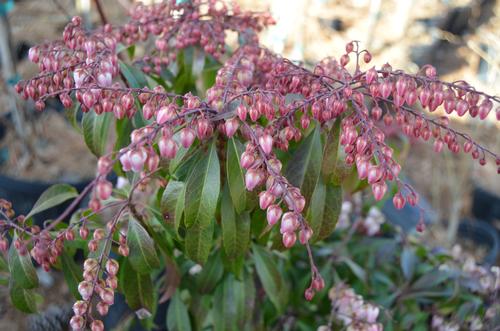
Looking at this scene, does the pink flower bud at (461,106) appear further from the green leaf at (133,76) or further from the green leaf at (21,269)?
the green leaf at (21,269)

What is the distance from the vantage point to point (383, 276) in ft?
6.08

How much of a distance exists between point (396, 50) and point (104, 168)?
16.6ft

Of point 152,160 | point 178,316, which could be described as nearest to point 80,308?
point 152,160

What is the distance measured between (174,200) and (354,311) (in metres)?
0.64

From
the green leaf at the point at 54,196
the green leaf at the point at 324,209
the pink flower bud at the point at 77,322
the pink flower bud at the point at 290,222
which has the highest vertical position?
the pink flower bud at the point at 290,222

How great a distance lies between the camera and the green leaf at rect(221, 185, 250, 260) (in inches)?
45.5

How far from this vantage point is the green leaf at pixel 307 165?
3.67 ft

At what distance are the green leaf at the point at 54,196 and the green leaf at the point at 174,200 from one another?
0.30 metres

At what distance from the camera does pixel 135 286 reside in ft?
4.24

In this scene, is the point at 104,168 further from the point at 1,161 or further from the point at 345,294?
the point at 1,161

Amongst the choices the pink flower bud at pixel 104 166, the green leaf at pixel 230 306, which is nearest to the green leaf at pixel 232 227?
the green leaf at pixel 230 306

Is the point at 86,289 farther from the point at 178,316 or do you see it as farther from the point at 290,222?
the point at 178,316

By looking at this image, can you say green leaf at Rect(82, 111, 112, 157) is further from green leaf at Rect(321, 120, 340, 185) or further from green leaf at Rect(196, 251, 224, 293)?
green leaf at Rect(321, 120, 340, 185)

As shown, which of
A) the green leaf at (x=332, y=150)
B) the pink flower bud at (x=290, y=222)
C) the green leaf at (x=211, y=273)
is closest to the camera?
the pink flower bud at (x=290, y=222)
